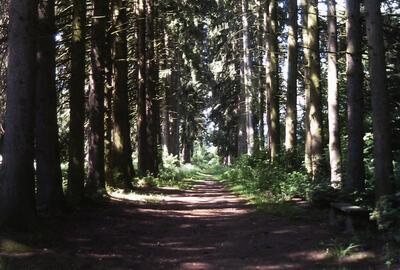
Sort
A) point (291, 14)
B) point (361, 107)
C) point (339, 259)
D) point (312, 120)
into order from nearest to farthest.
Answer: point (339, 259) < point (361, 107) < point (312, 120) < point (291, 14)

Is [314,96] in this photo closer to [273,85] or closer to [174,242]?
[273,85]

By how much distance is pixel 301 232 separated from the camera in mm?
9375

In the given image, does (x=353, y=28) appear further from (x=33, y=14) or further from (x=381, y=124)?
(x=33, y=14)

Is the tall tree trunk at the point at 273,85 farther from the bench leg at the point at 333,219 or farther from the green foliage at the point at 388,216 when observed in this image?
the green foliage at the point at 388,216

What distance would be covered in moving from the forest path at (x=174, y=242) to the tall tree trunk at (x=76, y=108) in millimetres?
759

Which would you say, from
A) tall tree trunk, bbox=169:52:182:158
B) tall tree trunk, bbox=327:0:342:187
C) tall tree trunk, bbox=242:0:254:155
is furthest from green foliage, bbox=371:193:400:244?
tall tree trunk, bbox=169:52:182:158

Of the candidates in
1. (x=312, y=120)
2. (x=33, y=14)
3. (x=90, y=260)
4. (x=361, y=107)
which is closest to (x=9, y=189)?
(x=90, y=260)

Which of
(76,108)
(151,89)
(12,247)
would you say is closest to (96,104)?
(76,108)

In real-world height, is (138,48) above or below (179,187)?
above

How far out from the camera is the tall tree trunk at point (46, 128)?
33.3 ft

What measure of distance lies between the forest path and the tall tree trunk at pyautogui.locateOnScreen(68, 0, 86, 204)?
0.76 m

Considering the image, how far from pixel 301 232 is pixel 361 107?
9.77ft

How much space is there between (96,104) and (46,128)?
3806 millimetres

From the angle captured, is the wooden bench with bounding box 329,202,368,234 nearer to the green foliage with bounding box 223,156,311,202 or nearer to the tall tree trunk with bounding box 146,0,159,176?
the green foliage with bounding box 223,156,311,202
